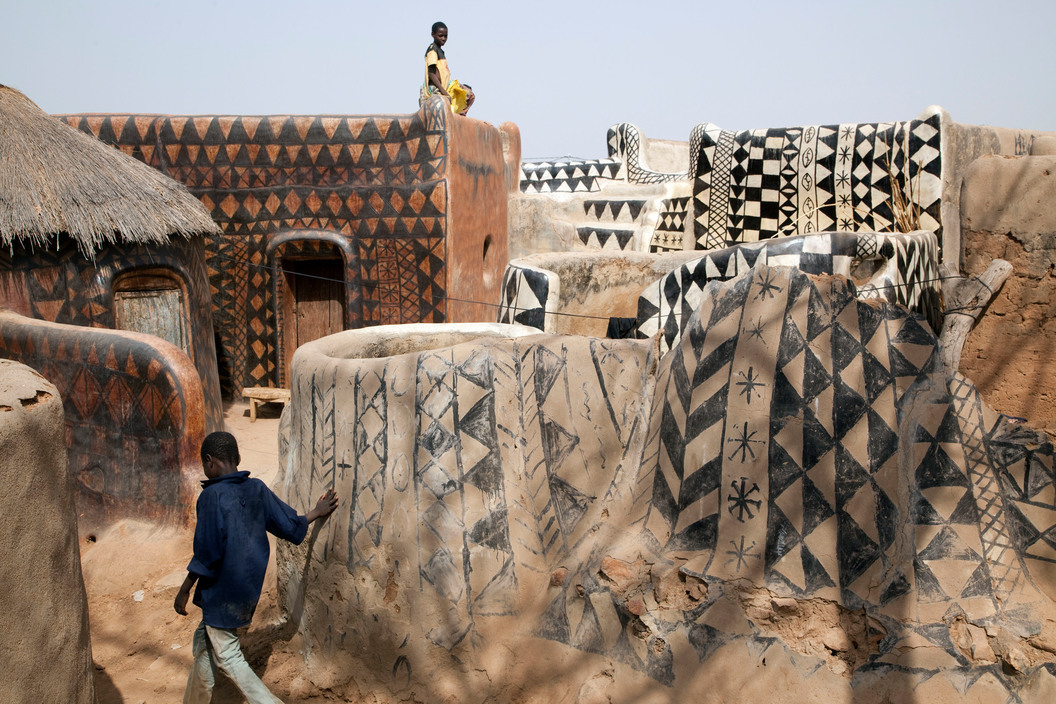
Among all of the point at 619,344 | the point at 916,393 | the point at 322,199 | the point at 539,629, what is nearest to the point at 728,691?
the point at 539,629

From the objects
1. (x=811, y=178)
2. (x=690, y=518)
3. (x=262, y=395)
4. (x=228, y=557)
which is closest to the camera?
(x=690, y=518)

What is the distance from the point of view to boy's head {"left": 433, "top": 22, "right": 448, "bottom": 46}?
11320 mm

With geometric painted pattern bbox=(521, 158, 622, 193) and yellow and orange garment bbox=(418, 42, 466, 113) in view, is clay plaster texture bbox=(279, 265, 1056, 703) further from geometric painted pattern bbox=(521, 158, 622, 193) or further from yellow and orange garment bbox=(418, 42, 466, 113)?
geometric painted pattern bbox=(521, 158, 622, 193)

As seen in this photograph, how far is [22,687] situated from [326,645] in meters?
1.67

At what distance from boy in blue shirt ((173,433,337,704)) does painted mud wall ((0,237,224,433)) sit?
3631 mm

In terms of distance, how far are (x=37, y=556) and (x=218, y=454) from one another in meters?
0.98

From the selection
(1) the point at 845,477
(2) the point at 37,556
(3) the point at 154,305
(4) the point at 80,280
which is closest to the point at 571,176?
(3) the point at 154,305

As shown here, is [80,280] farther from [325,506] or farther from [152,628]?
[325,506]

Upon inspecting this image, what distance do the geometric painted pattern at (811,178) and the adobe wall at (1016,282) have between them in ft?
13.7

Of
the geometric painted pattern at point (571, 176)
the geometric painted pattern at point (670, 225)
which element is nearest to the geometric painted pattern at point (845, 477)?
the geometric painted pattern at point (670, 225)

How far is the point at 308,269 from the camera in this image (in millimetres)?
10906

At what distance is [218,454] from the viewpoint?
351cm

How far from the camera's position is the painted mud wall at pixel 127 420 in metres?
6.41

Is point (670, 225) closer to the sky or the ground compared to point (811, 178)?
closer to the ground
